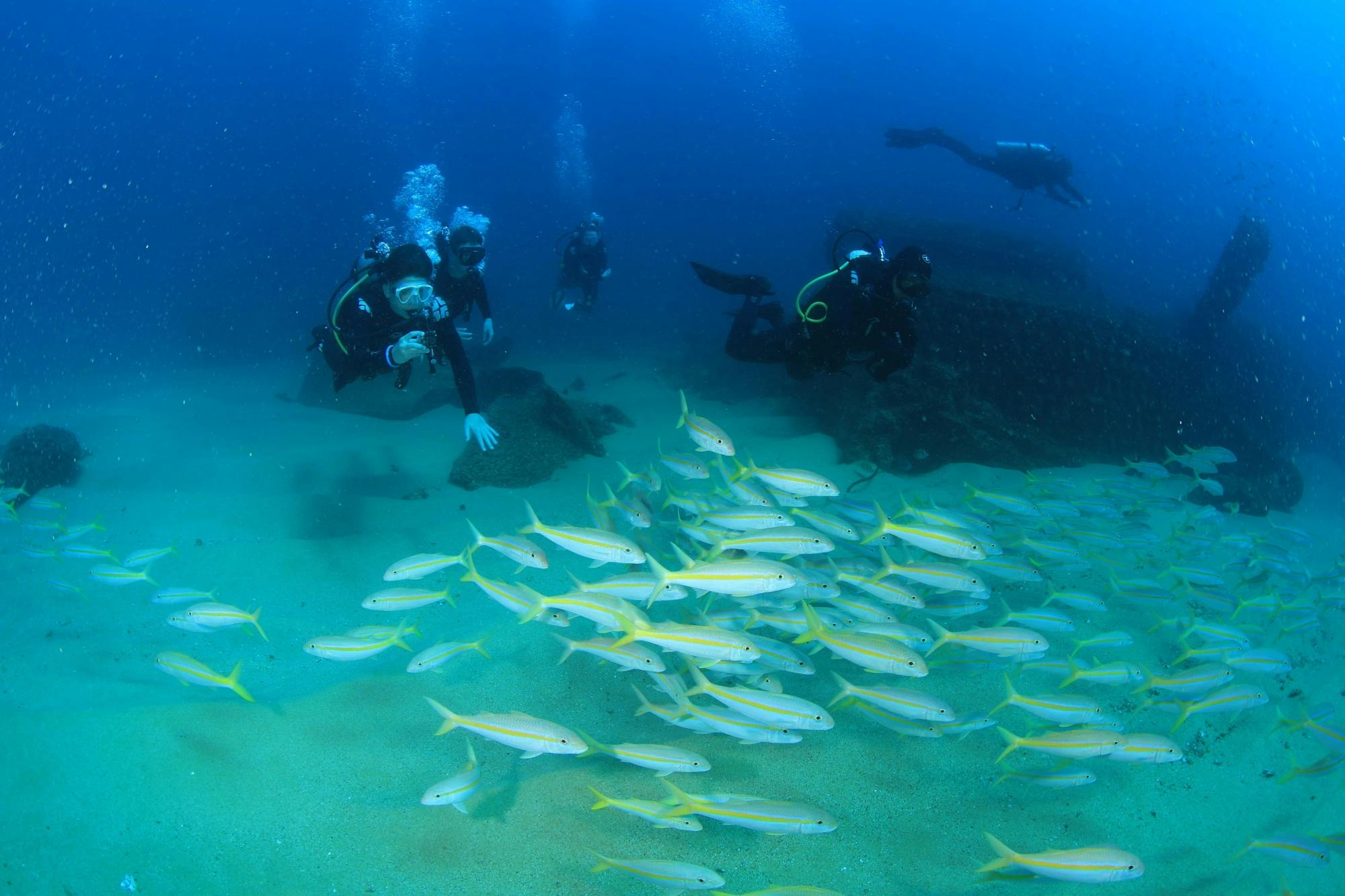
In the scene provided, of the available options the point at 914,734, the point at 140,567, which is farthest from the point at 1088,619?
the point at 140,567

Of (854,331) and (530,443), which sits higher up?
(854,331)

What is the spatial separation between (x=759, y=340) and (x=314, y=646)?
550 centimetres

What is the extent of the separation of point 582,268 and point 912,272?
11485mm

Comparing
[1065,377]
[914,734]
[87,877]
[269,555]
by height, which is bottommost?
[269,555]

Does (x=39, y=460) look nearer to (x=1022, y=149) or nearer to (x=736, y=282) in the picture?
(x=736, y=282)

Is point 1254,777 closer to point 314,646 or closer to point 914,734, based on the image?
point 914,734

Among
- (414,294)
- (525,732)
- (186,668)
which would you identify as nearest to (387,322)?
(414,294)

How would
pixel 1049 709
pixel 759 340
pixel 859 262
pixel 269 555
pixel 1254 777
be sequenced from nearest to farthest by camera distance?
pixel 1049 709 < pixel 1254 777 < pixel 859 262 < pixel 269 555 < pixel 759 340

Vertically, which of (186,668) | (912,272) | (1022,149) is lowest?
(186,668)

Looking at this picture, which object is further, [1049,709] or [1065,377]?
[1065,377]

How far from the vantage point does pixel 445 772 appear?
12.4 feet

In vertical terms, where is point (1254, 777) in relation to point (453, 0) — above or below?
below

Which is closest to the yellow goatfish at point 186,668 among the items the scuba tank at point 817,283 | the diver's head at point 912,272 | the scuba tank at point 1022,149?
the scuba tank at point 817,283

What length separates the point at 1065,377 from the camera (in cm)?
1193
